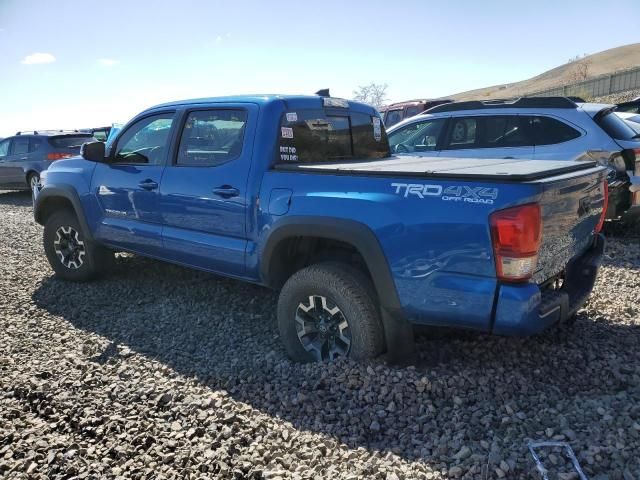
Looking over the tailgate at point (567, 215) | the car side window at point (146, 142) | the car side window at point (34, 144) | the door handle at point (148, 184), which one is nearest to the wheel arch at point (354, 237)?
the tailgate at point (567, 215)

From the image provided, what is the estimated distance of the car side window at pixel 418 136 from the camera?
283 inches

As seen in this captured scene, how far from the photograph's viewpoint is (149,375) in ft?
12.0

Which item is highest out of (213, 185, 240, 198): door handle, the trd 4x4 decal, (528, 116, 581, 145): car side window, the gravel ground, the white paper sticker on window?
the white paper sticker on window

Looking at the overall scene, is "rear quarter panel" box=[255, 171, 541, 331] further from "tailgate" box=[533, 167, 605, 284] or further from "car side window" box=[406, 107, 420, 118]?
"car side window" box=[406, 107, 420, 118]

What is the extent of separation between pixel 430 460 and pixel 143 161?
3.57 m

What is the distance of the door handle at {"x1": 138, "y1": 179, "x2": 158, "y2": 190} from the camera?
462cm

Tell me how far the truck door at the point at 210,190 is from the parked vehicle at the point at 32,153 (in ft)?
32.2

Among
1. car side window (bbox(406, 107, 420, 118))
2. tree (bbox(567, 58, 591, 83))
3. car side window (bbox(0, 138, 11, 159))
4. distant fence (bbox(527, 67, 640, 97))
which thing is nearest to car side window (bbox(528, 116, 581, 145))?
car side window (bbox(406, 107, 420, 118))

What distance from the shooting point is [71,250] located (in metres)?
5.75

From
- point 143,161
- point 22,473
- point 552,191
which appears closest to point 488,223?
point 552,191

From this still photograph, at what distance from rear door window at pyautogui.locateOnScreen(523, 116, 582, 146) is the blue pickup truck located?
2442 millimetres

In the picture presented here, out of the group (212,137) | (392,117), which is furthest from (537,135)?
(392,117)

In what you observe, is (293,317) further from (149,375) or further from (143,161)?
(143,161)

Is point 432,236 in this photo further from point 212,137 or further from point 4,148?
point 4,148
